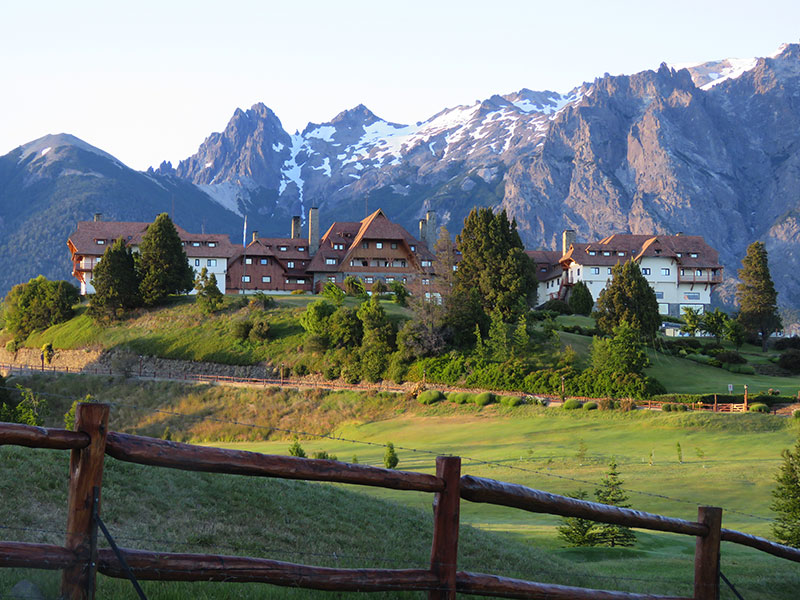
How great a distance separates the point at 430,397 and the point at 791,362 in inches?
1451

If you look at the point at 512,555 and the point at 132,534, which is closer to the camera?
the point at 132,534

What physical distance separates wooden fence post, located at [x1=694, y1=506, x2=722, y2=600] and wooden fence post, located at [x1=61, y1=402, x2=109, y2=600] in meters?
6.24

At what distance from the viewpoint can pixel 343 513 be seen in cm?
1606

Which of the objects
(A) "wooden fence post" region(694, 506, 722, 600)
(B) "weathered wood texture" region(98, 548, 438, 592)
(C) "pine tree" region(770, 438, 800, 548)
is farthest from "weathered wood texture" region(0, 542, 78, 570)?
(C) "pine tree" region(770, 438, 800, 548)

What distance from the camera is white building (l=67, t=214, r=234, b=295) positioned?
339ft

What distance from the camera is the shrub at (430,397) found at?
204 feet

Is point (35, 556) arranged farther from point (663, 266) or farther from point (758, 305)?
point (663, 266)

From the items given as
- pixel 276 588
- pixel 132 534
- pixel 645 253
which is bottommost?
pixel 132 534

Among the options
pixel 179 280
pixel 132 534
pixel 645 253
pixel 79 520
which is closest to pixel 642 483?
pixel 132 534

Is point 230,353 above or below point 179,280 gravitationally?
below

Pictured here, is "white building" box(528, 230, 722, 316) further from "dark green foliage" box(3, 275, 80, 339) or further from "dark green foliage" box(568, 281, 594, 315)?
"dark green foliage" box(3, 275, 80, 339)

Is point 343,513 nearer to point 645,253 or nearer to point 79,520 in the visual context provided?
point 79,520

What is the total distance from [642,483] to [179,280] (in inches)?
2608

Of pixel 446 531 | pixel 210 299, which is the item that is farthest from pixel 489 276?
pixel 446 531
